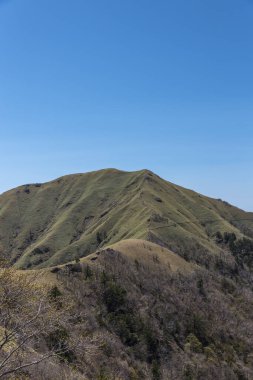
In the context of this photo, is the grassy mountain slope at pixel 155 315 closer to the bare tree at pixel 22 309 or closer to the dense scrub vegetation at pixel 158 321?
the dense scrub vegetation at pixel 158 321

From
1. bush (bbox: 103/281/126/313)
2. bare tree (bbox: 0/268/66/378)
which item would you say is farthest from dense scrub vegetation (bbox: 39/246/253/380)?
bare tree (bbox: 0/268/66/378)

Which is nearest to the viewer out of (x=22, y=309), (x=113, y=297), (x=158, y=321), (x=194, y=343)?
(x=22, y=309)

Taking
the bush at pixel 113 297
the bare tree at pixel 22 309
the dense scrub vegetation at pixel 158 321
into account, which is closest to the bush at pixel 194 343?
the dense scrub vegetation at pixel 158 321

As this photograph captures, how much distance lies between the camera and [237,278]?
639 ft

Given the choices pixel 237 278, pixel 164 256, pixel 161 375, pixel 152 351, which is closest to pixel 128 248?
pixel 164 256

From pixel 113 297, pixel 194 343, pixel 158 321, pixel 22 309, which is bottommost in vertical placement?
pixel 194 343

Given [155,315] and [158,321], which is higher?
[155,315]

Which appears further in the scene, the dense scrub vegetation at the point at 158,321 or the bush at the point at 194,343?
the bush at the point at 194,343

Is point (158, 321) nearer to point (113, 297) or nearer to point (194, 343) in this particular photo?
point (194, 343)

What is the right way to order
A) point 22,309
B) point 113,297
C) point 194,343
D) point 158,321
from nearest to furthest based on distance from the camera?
point 22,309
point 113,297
point 194,343
point 158,321

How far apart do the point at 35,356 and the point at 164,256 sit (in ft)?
394

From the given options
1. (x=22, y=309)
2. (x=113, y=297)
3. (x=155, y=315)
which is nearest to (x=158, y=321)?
(x=155, y=315)

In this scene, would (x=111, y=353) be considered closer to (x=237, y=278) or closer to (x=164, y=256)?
(x=164, y=256)

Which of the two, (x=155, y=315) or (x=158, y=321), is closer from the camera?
(x=158, y=321)
